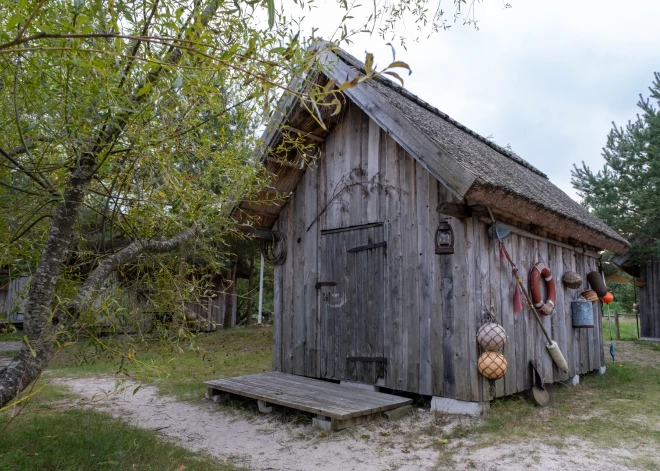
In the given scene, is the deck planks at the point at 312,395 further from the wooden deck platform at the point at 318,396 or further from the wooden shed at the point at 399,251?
the wooden shed at the point at 399,251

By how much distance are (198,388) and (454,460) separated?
4.11 metres

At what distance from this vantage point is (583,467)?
149 inches

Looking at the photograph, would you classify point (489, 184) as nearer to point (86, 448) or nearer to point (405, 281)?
point (405, 281)

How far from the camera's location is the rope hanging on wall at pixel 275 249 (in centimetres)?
716

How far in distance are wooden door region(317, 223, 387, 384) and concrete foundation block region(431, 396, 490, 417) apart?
740 mm

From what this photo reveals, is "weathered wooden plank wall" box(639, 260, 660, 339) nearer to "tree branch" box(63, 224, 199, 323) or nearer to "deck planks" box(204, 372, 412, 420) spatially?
"deck planks" box(204, 372, 412, 420)

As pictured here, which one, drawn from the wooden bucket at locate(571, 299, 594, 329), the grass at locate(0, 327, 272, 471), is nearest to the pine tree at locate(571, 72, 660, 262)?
the wooden bucket at locate(571, 299, 594, 329)

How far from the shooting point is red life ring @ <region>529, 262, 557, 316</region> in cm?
597

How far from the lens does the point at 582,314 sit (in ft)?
23.4

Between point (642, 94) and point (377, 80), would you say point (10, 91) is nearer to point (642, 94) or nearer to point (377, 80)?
point (377, 80)

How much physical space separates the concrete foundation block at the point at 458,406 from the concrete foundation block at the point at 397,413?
0.97ft

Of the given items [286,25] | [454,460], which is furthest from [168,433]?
[286,25]

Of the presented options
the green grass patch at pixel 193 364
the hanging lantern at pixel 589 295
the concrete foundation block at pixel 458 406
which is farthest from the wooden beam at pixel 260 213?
the hanging lantern at pixel 589 295

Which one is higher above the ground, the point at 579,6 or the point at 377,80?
the point at 377,80
